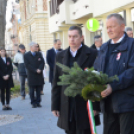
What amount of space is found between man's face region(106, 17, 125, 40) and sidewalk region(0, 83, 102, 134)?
10.4 ft

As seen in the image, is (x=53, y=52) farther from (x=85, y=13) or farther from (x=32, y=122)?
(x=85, y=13)

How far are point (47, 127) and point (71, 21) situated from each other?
57.9 feet

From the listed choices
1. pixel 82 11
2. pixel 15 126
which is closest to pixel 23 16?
pixel 82 11

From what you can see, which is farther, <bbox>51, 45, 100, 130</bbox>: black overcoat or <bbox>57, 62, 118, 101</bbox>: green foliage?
<bbox>51, 45, 100, 130</bbox>: black overcoat

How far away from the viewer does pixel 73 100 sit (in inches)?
163

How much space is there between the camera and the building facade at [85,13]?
49.3 feet

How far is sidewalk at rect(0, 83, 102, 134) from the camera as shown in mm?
6711

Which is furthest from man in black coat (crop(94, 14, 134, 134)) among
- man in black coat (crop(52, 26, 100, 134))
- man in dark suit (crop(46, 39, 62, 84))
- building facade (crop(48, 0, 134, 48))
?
building facade (crop(48, 0, 134, 48))

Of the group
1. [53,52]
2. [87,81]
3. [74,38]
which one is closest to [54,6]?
[53,52]

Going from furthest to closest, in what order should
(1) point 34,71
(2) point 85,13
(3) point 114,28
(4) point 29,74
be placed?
(2) point 85,13 < (4) point 29,74 < (1) point 34,71 < (3) point 114,28

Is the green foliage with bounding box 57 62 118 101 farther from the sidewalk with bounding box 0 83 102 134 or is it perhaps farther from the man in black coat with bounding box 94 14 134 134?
the sidewalk with bounding box 0 83 102 134

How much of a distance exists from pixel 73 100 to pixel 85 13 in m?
16.1

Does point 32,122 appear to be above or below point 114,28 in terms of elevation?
below

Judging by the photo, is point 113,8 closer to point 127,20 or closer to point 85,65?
point 127,20
